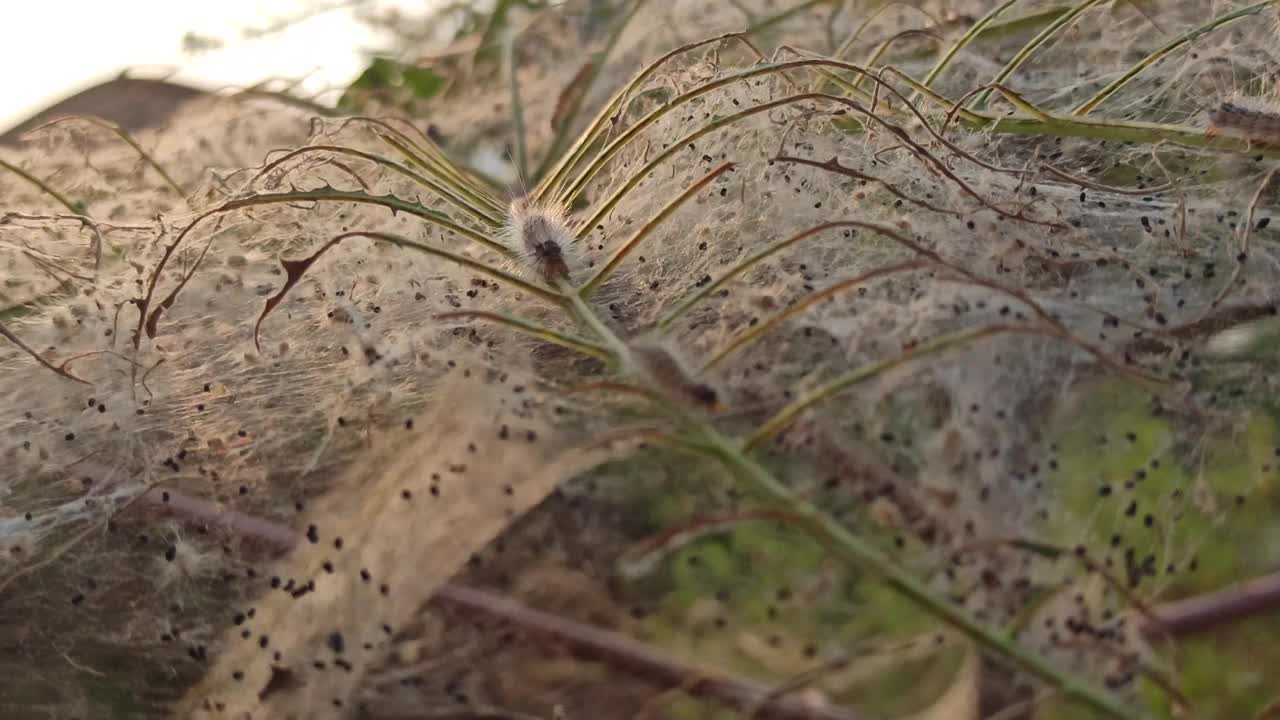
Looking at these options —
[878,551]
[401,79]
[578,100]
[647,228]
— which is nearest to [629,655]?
→ [878,551]

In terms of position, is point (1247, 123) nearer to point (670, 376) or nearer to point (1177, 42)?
point (1177, 42)

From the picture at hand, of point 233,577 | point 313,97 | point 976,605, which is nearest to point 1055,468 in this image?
point 976,605

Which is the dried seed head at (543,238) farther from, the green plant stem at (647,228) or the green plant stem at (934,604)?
the green plant stem at (934,604)

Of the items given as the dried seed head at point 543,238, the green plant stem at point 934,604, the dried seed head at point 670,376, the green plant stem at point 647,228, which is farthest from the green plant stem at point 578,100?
the green plant stem at point 934,604

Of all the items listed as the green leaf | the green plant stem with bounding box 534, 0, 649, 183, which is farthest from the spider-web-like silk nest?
the green leaf

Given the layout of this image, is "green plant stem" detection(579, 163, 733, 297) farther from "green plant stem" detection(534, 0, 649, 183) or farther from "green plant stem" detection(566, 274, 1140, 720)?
"green plant stem" detection(534, 0, 649, 183)

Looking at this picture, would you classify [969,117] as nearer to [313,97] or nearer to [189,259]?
[189,259]
